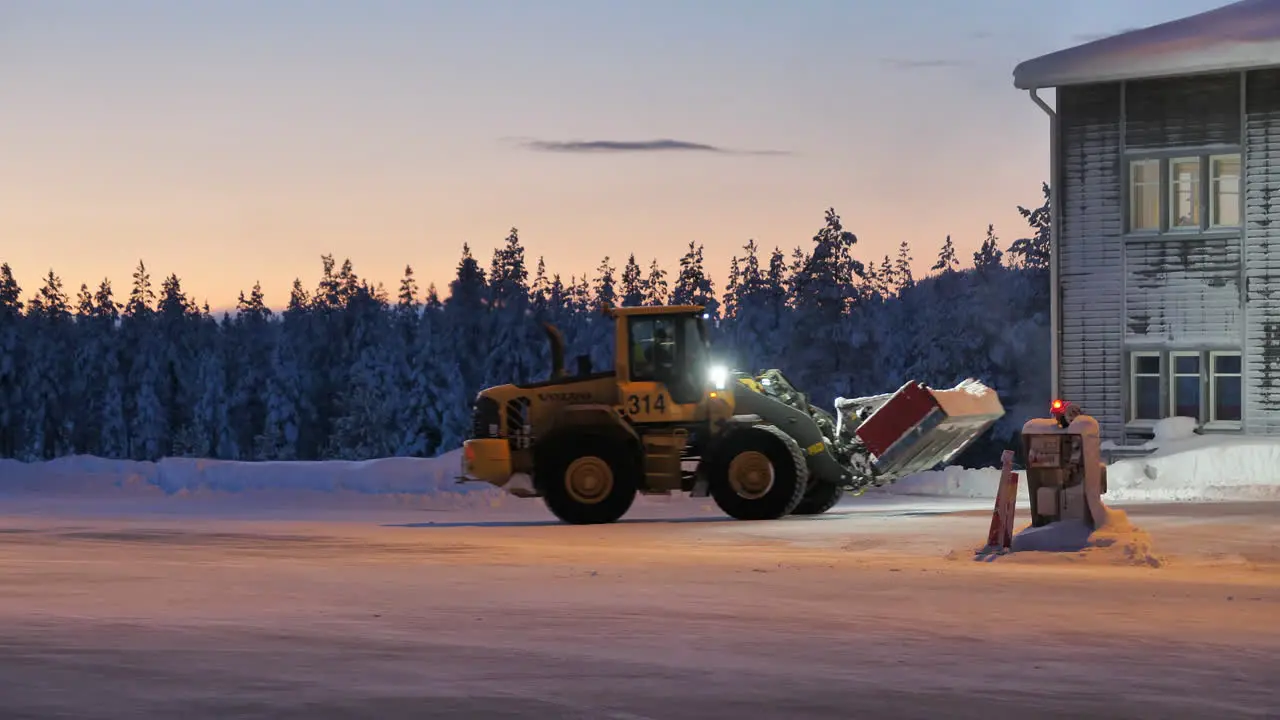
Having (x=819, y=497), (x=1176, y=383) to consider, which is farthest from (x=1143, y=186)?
(x=819, y=497)

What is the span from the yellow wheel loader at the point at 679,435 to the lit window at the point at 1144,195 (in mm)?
10151

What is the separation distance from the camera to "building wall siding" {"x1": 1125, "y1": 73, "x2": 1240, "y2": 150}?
110 ft

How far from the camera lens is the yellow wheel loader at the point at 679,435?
24594 mm

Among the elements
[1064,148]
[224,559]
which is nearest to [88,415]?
[1064,148]

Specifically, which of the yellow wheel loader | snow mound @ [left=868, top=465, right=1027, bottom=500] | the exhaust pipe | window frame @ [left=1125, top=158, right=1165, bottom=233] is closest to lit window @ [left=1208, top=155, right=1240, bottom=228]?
window frame @ [left=1125, top=158, right=1165, bottom=233]

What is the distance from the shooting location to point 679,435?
25.1 m

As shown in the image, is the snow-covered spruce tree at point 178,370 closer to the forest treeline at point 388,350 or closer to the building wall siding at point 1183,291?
the forest treeline at point 388,350

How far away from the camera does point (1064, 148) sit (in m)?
35.0

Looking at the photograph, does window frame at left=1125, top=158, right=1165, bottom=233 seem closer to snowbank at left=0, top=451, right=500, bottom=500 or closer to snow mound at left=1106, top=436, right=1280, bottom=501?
snow mound at left=1106, top=436, right=1280, bottom=501

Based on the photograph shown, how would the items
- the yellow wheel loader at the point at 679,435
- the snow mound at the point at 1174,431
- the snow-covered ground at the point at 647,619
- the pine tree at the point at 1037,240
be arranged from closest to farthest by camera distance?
1. the snow-covered ground at the point at 647,619
2. the yellow wheel loader at the point at 679,435
3. the snow mound at the point at 1174,431
4. the pine tree at the point at 1037,240

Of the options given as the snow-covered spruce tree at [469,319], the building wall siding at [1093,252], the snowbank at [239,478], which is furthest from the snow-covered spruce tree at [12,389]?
the building wall siding at [1093,252]

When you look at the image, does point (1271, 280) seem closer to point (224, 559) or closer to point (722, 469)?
point (722, 469)

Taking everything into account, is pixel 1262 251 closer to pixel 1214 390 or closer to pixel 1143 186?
pixel 1143 186

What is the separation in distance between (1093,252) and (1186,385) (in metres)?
2.69
